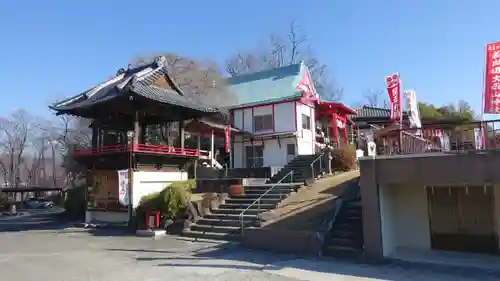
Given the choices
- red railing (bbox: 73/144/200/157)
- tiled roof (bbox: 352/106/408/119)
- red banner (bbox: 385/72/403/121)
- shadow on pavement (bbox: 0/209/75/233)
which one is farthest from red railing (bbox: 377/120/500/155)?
tiled roof (bbox: 352/106/408/119)

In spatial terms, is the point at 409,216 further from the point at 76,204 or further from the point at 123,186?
the point at 76,204

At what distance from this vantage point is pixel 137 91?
1905cm

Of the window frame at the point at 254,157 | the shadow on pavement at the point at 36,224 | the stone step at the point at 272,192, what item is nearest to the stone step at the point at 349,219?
the stone step at the point at 272,192

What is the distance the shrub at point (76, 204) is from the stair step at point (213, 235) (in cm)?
1177

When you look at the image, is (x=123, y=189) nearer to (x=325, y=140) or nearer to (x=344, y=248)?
(x=344, y=248)

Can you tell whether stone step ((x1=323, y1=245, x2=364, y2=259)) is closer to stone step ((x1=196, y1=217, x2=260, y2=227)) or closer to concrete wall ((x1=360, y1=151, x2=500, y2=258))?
concrete wall ((x1=360, y1=151, x2=500, y2=258))

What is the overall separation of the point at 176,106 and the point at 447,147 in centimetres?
1473

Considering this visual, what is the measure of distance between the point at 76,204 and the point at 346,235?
19808mm

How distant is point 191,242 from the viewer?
566 inches

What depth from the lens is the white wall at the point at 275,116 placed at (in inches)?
Result: 1037

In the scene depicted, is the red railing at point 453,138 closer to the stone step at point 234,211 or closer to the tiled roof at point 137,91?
the stone step at point 234,211

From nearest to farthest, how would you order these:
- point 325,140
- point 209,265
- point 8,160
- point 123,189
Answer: point 209,265 < point 123,189 < point 325,140 < point 8,160

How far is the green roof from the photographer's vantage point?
27500 millimetres

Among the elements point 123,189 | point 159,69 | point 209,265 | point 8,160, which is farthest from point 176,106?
point 8,160
